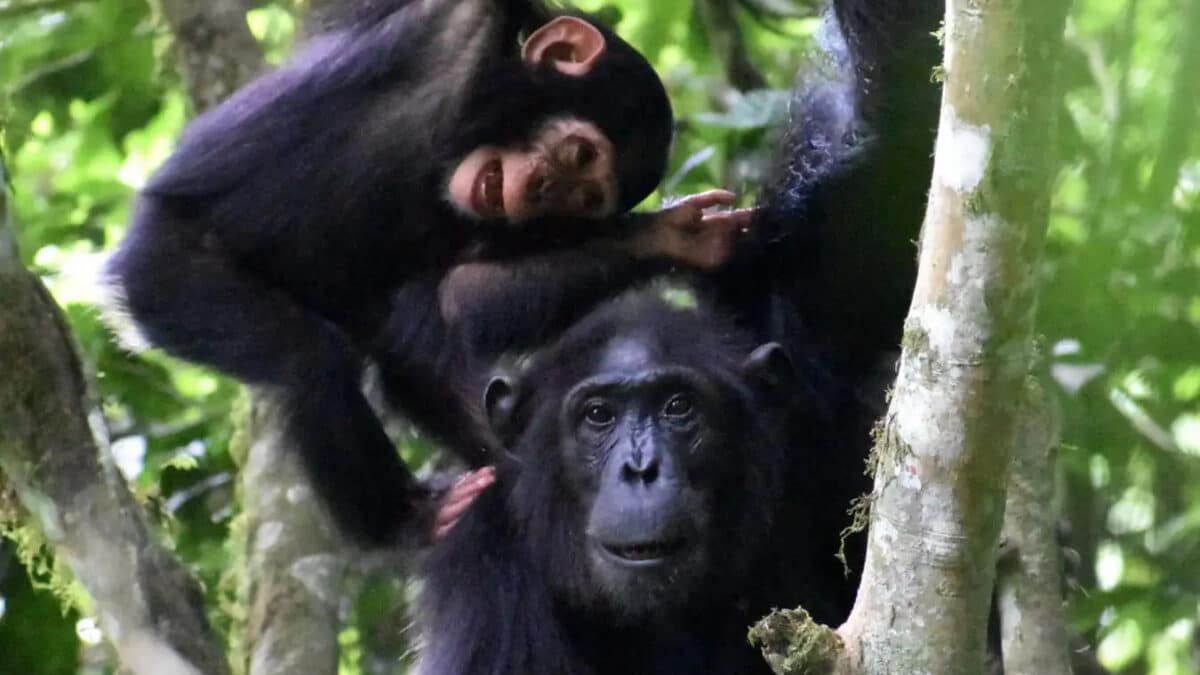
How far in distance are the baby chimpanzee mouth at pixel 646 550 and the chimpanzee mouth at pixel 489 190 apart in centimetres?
108

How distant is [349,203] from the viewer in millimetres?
3922

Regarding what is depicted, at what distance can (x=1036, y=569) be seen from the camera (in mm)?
3256

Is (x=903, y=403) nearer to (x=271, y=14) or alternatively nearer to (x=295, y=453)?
(x=295, y=453)

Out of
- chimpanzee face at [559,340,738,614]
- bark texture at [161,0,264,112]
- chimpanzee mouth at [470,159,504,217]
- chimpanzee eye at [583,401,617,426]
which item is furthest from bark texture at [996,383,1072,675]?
bark texture at [161,0,264,112]

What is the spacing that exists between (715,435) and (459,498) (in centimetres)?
74

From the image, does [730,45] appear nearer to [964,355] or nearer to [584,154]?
[584,154]

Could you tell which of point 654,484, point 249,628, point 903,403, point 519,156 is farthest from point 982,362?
point 249,628

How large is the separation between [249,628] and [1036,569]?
2.11m

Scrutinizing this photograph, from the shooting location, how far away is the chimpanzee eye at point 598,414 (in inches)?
133

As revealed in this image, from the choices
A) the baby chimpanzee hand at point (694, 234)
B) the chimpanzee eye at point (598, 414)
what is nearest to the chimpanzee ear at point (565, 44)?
the baby chimpanzee hand at point (694, 234)

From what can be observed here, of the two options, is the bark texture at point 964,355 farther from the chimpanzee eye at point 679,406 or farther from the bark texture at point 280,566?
the bark texture at point 280,566

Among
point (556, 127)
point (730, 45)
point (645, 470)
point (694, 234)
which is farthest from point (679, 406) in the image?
point (730, 45)

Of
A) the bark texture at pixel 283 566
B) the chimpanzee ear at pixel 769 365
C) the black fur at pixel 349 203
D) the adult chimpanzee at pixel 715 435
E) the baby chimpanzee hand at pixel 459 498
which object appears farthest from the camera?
the bark texture at pixel 283 566

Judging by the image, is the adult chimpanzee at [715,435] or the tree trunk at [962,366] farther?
the adult chimpanzee at [715,435]
